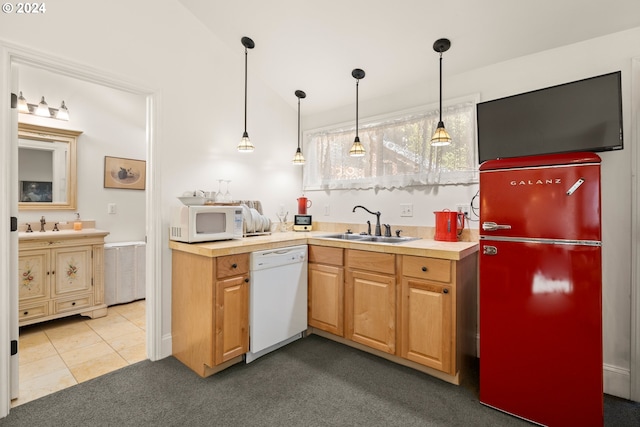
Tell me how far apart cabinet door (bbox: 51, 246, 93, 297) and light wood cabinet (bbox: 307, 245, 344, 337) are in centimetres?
245

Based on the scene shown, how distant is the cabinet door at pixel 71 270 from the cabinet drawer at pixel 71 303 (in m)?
0.07

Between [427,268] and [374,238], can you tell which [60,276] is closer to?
[374,238]

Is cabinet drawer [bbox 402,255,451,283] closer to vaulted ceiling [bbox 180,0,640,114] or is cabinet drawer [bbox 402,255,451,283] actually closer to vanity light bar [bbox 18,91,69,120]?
vaulted ceiling [bbox 180,0,640,114]

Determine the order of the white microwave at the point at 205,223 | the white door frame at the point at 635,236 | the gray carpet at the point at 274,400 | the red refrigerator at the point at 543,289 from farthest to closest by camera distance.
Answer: the white microwave at the point at 205,223 < the white door frame at the point at 635,236 < the gray carpet at the point at 274,400 < the red refrigerator at the point at 543,289

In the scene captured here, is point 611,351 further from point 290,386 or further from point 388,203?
point 290,386

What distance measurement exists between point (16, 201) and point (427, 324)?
8.98ft

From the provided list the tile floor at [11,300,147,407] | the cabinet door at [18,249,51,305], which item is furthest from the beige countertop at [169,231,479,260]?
the cabinet door at [18,249,51,305]

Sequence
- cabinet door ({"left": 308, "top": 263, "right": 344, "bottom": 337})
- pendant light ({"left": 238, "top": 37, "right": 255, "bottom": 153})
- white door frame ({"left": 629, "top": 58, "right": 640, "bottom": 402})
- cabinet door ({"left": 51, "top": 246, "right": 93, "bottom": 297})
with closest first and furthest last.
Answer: white door frame ({"left": 629, "top": 58, "right": 640, "bottom": 402}) < cabinet door ({"left": 308, "top": 263, "right": 344, "bottom": 337}) < pendant light ({"left": 238, "top": 37, "right": 255, "bottom": 153}) < cabinet door ({"left": 51, "top": 246, "right": 93, "bottom": 297})

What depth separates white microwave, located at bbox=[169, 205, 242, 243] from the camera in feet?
7.36

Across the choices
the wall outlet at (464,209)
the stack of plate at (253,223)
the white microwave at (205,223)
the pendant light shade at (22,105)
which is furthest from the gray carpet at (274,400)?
the pendant light shade at (22,105)

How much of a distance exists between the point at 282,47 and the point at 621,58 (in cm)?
245

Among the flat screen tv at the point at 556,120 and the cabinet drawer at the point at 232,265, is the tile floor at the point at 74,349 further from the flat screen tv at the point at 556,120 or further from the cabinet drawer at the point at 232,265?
the flat screen tv at the point at 556,120

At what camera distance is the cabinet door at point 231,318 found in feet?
6.94

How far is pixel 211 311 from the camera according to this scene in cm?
207
